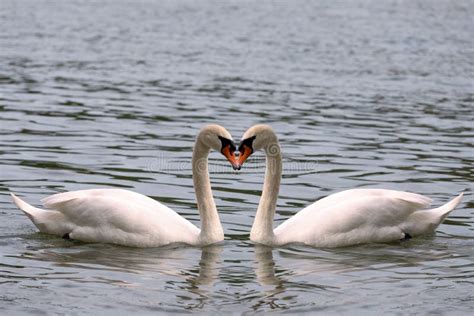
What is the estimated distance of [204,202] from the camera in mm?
11680

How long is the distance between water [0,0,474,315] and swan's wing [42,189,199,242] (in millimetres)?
194

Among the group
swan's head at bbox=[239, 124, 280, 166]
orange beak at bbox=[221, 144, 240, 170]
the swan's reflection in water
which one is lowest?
the swan's reflection in water

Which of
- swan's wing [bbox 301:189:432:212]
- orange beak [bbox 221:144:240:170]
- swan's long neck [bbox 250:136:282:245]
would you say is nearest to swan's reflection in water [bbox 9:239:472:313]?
swan's long neck [bbox 250:136:282:245]

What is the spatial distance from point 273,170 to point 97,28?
22.3 meters

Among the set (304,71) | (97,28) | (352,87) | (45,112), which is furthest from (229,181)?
(97,28)

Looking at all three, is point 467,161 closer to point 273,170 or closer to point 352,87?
point 273,170

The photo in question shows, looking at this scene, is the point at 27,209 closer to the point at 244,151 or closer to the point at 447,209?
the point at 244,151

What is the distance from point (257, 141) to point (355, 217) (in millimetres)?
1210

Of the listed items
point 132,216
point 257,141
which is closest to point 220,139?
point 257,141

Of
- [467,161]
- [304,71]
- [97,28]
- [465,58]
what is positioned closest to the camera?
[467,161]

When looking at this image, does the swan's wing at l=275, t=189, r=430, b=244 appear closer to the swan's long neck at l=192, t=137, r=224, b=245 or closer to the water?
the water

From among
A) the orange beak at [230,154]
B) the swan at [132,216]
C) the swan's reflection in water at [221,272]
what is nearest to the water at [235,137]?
the swan's reflection in water at [221,272]

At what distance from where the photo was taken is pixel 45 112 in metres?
19.8

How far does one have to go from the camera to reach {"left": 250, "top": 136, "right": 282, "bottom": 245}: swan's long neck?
1161cm
